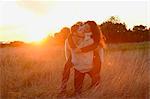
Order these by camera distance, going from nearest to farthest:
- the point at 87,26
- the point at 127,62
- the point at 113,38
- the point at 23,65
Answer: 1. the point at 87,26
2. the point at 127,62
3. the point at 23,65
4. the point at 113,38

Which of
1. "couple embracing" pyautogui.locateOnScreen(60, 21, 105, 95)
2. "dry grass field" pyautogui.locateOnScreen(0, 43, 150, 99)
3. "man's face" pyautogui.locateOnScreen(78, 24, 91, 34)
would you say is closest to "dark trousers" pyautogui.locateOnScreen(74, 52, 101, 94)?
"couple embracing" pyautogui.locateOnScreen(60, 21, 105, 95)

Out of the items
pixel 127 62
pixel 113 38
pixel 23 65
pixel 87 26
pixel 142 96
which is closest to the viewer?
pixel 142 96

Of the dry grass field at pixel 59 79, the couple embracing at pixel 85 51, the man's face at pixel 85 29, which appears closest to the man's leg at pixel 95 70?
the couple embracing at pixel 85 51

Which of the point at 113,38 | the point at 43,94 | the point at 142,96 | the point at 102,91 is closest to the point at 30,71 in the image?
the point at 43,94

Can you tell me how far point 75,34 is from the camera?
783 cm

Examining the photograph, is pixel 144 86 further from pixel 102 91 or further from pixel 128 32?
pixel 128 32

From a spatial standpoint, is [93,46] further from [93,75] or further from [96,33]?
[93,75]

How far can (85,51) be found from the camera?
7688 mm

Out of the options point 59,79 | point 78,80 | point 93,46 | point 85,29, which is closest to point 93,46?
point 93,46

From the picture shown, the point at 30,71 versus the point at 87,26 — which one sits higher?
the point at 87,26

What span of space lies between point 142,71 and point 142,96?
0.86 metres

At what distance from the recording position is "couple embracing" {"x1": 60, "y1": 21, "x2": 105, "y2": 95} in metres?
7.70

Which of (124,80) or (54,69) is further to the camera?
(54,69)

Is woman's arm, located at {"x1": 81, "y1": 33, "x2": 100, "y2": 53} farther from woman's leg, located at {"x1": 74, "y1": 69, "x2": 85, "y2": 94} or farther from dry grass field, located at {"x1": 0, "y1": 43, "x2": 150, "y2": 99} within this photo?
dry grass field, located at {"x1": 0, "y1": 43, "x2": 150, "y2": 99}
